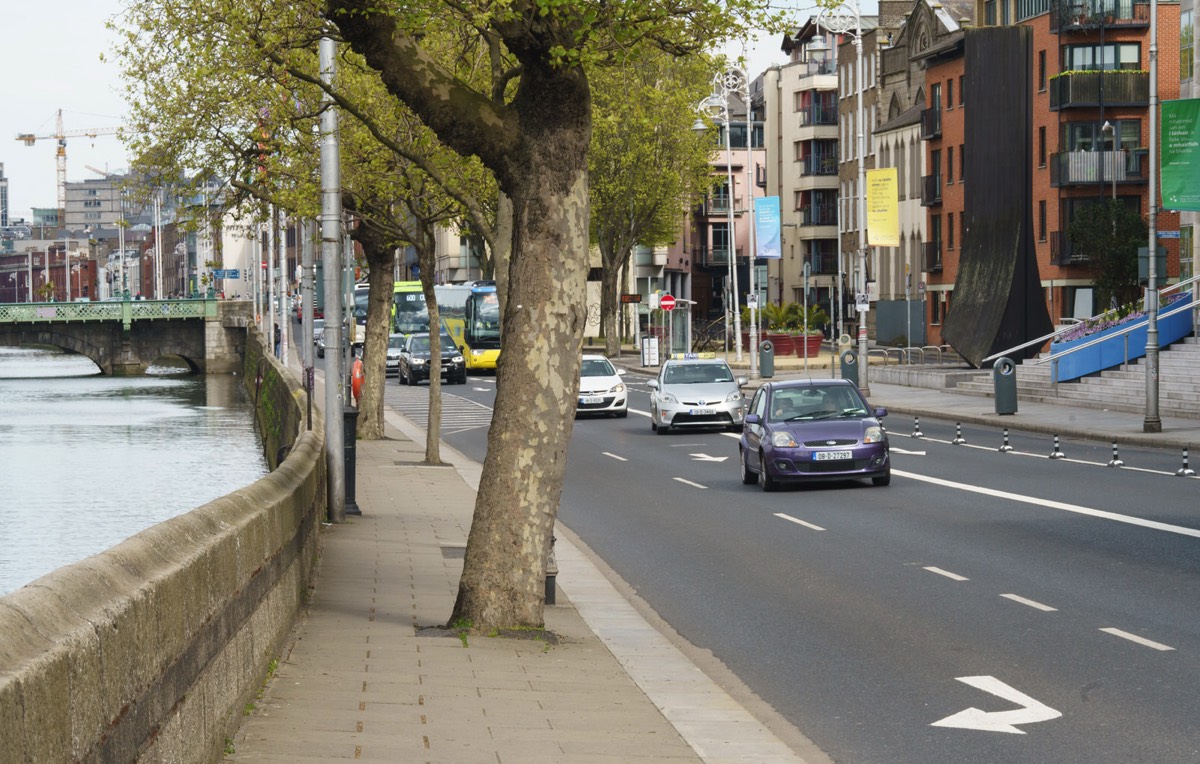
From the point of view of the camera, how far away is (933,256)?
8381 centimetres

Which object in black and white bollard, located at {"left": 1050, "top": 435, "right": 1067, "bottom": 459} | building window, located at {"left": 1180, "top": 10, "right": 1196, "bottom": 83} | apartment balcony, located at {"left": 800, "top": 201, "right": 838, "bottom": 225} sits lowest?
black and white bollard, located at {"left": 1050, "top": 435, "right": 1067, "bottom": 459}

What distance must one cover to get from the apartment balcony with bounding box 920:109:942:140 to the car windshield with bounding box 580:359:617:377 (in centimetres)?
3881

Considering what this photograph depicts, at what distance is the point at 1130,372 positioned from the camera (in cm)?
4297

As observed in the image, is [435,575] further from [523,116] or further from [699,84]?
[699,84]

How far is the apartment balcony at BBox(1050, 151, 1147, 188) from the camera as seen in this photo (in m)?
68.8

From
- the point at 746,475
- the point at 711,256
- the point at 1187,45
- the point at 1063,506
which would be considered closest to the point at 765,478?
the point at 746,475

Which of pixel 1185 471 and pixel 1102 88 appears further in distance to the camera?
pixel 1102 88

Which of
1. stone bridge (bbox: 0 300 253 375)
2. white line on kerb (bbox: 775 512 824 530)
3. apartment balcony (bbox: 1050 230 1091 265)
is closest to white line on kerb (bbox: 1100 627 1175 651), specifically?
white line on kerb (bbox: 775 512 824 530)

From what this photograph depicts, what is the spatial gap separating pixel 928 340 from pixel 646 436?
4750 cm

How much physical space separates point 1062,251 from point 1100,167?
11.3 feet

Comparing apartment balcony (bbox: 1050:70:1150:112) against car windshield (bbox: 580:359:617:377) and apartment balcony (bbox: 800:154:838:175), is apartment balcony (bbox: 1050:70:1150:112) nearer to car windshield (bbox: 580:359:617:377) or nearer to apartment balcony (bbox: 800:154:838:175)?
car windshield (bbox: 580:359:617:377)

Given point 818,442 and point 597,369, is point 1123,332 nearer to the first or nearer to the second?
Result: point 597,369

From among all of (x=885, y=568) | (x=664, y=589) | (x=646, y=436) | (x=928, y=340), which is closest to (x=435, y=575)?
(x=664, y=589)

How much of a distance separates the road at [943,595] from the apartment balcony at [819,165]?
88153 millimetres
